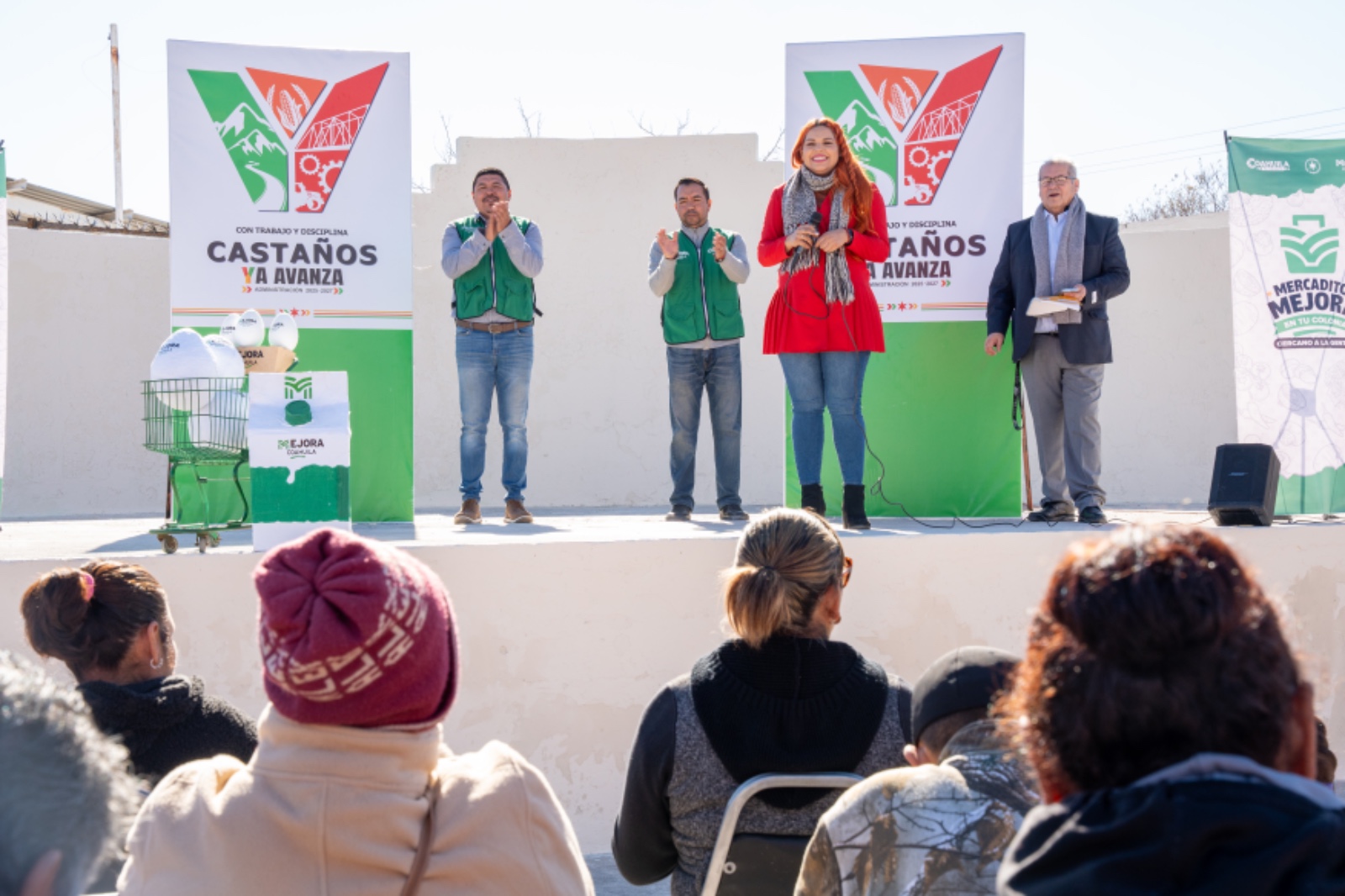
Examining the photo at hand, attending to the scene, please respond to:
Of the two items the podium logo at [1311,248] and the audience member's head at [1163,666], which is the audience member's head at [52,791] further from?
the podium logo at [1311,248]

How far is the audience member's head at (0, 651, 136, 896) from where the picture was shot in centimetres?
89

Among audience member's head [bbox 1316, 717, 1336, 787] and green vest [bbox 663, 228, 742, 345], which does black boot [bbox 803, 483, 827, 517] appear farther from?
audience member's head [bbox 1316, 717, 1336, 787]

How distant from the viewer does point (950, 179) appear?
232 inches

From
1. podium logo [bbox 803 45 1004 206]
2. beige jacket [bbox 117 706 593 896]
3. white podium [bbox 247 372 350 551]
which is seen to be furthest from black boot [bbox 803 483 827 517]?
beige jacket [bbox 117 706 593 896]

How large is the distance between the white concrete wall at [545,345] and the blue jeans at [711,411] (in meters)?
3.39

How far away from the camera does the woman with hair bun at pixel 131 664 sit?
2.14 m

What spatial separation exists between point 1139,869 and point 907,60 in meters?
5.51

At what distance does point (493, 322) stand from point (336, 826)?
438cm

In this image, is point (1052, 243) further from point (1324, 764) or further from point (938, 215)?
point (1324, 764)

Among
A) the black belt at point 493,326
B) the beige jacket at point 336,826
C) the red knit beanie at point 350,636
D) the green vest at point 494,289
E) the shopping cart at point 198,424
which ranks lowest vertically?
the beige jacket at point 336,826

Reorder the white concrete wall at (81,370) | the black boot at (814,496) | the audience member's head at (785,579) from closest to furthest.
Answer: the audience member's head at (785,579) → the black boot at (814,496) → the white concrete wall at (81,370)

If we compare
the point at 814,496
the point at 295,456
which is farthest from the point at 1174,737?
the point at 814,496

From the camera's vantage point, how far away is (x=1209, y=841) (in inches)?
35.8

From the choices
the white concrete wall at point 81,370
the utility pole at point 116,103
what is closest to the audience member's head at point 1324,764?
the white concrete wall at point 81,370
